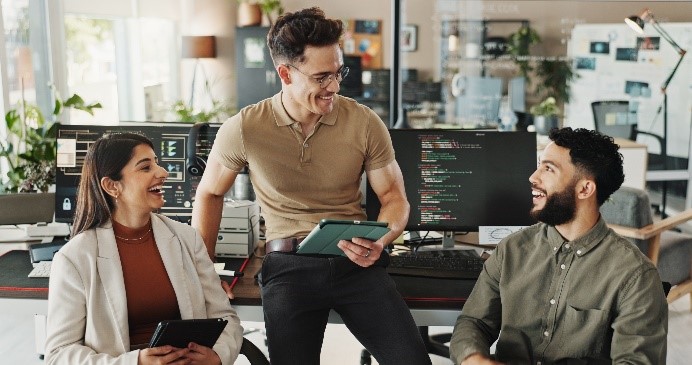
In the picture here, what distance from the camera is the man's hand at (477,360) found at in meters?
2.29

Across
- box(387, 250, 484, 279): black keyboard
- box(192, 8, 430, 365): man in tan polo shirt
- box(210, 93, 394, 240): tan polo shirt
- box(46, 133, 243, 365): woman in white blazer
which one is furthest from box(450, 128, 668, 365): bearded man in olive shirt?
box(46, 133, 243, 365): woman in white blazer

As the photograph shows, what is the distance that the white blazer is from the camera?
7.18ft

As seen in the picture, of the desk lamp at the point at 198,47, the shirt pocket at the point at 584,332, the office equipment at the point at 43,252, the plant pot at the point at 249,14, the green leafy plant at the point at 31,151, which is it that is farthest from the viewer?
the desk lamp at the point at 198,47

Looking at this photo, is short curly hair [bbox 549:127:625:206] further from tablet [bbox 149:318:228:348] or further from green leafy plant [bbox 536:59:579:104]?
green leafy plant [bbox 536:59:579:104]

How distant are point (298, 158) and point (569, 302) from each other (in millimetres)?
981

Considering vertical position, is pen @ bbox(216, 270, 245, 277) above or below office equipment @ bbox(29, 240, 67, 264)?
below

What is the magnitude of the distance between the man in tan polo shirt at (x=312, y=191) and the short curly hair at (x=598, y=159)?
66cm

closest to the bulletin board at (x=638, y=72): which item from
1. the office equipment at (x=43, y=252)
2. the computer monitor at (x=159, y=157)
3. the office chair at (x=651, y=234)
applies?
the office chair at (x=651, y=234)

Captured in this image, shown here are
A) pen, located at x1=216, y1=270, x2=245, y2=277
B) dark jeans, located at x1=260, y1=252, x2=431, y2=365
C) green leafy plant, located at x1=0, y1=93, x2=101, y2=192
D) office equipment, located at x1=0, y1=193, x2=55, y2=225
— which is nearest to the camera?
dark jeans, located at x1=260, y1=252, x2=431, y2=365

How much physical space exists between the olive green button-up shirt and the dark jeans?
0.19 metres

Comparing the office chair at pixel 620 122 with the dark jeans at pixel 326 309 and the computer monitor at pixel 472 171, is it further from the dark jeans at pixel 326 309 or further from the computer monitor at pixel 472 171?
the dark jeans at pixel 326 309

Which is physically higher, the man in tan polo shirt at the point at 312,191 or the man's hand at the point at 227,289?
the man in tan polo shirt at the point at 312,191

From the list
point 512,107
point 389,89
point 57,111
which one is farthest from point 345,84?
point 57,111

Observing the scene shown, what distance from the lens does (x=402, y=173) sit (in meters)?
3.08
